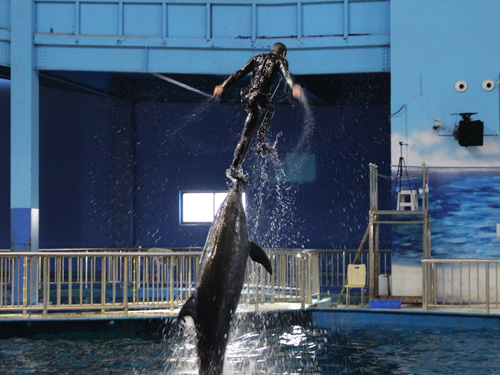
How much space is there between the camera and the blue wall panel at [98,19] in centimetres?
1575

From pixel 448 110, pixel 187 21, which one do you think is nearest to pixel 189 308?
pixel 448 110

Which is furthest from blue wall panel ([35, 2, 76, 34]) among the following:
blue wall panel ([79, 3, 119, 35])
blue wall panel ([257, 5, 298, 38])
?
blue wall panel ([257, 5, 298, 38])

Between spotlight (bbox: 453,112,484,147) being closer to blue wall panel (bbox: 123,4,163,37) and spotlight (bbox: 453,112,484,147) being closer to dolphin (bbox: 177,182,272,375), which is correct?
blue wall panel (bbox: 123,4,163,37)

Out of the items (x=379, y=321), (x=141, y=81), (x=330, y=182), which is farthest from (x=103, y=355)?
(x=330, y=182)

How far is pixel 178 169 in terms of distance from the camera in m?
22.0

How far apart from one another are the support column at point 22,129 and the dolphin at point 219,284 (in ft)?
35.8

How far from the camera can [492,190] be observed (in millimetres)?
14797

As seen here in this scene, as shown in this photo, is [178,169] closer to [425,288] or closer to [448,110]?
[448,110]

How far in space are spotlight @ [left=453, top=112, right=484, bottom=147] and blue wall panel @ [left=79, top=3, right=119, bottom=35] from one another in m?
8.43

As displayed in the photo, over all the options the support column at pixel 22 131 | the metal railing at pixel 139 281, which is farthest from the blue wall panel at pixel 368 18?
the support column at pixel 22 131

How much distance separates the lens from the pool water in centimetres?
870

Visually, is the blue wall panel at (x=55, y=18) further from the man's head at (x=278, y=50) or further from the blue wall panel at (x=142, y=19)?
the man's head at (x=278, y=50)

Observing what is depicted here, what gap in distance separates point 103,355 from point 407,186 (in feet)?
27.6

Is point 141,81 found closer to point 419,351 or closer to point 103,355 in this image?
point 103,355
